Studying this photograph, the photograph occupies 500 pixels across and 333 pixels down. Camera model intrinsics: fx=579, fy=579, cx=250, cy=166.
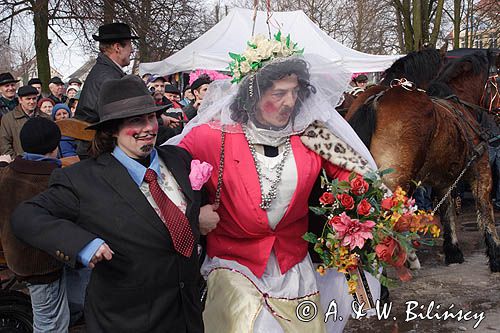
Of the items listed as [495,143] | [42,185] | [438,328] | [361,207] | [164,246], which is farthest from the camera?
[495,143]

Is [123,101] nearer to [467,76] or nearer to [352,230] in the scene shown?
[352,230]

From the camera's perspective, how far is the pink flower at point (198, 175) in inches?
109

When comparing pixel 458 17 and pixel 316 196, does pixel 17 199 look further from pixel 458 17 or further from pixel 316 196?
pixel 458 17

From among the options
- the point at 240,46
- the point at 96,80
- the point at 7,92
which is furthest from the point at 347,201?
the point at 240,46

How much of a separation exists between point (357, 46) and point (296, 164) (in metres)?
35.1

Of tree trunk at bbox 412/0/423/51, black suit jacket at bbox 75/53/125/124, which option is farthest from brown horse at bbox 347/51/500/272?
tree trunk at bbox 412/0/423/51

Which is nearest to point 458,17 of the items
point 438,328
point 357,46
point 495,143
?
point 357,46

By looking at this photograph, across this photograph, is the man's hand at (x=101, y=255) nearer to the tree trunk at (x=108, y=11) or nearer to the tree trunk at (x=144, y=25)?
the tree trunk at (x=144, y=25)

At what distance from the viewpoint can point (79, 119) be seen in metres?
4.17

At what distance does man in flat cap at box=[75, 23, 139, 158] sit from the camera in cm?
423

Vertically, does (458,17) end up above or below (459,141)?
above

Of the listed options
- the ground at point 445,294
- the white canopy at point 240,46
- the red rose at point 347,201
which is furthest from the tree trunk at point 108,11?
the red rose at point 347,201

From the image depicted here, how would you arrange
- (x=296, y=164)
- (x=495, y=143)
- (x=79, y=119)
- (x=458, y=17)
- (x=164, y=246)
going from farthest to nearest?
(x=458, y=17) → (x=495, y=143) → (x=79, y=119) → (x=296, y=164) → (x=164, y=246)

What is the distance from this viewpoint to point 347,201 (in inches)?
119
